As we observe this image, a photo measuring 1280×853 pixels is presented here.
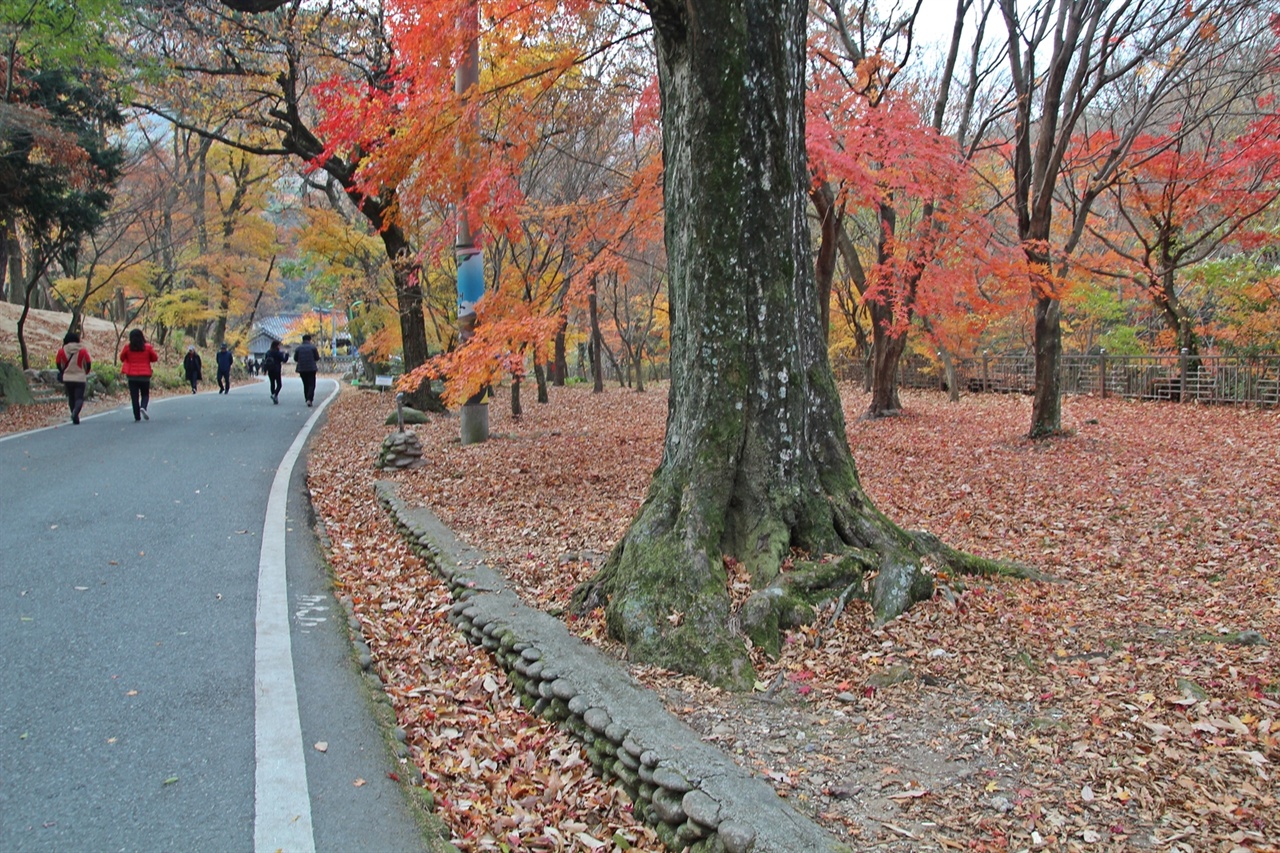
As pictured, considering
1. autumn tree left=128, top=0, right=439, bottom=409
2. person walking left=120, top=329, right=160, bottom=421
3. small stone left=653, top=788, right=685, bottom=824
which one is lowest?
small stone left=653, top=788, right=685, bottom=824

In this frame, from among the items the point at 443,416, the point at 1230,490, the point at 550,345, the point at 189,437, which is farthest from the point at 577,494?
the point at 443,416

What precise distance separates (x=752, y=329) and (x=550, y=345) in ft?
21.5

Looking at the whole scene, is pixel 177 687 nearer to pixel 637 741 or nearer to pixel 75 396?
pixel 637 741

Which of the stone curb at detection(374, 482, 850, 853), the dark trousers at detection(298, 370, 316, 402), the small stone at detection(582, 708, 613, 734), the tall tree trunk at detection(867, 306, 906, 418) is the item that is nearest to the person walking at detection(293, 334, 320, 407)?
the dark trousers at detection(298, 370, 316, 402)

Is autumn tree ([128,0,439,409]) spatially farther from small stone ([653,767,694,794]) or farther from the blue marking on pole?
small stone ([653,767,694,794])

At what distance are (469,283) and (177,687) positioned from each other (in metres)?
7.90

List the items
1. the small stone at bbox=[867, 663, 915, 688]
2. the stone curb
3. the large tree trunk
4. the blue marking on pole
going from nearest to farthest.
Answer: the stone curb → the small stone at bbox=[867, 663, 915, 688] → the large tree trunk → the blue marking on pole

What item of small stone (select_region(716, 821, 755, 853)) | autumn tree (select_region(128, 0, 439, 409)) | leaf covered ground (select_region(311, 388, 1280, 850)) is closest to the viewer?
small stone (select_region(716, 821, 755, 853))

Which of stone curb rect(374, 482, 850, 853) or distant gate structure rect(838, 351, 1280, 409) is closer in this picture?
stone curb rect(374, 482, 850, 853)

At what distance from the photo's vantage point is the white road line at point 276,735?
9.54 feet

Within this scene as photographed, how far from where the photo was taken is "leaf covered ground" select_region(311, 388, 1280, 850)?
2885mm

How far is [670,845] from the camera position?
2.91 m

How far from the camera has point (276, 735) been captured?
3.57 m

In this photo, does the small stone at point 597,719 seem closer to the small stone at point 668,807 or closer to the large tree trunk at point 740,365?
the small stone at point 668,807
